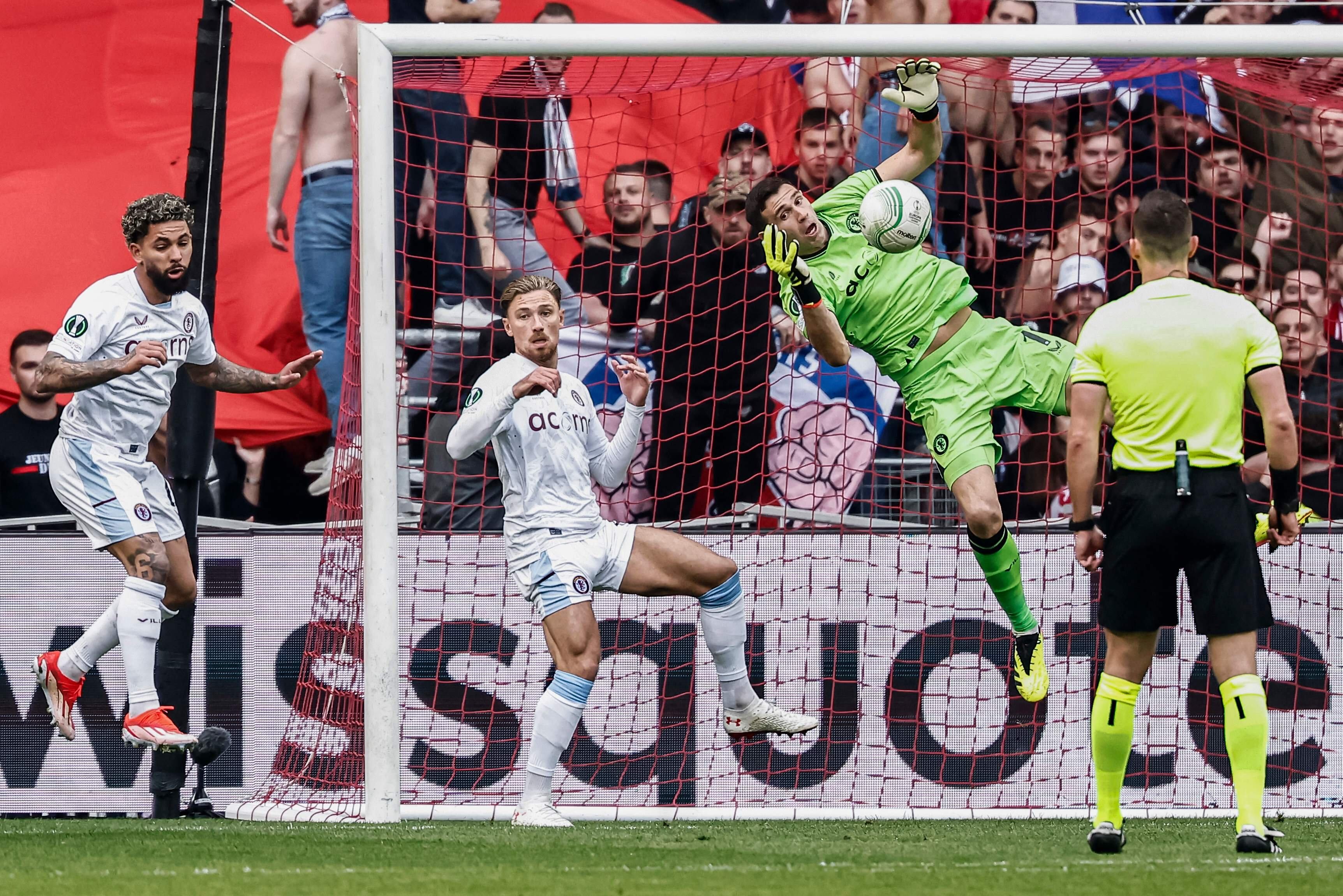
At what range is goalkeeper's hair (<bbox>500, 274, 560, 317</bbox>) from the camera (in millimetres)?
6164

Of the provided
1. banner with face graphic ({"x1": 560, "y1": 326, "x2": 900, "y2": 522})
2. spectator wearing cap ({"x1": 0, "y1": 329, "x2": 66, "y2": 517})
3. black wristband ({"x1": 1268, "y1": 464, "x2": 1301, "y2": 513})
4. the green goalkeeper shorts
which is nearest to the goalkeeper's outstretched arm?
the green goalkeeper shorts

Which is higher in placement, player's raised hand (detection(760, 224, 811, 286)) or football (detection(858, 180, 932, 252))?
football (detection(858, 180, 932, 252))

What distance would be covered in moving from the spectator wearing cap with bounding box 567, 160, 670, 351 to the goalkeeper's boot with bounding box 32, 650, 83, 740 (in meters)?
2.96

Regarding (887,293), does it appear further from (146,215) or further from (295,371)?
(146,215)

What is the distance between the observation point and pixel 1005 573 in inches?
240

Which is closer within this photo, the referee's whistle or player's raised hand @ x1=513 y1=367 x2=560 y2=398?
the referee's whistle

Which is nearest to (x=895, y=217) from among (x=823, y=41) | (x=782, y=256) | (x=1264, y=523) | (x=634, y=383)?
(x=782, y=256)

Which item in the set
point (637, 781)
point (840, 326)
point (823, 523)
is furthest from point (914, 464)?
point (637, 781)

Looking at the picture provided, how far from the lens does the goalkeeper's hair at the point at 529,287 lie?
20.2 feet

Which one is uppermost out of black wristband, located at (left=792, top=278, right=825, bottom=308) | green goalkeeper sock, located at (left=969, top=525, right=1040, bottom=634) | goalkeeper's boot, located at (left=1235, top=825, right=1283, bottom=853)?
black wristband, located at (left=792, top=278, right=825, bottom=308)

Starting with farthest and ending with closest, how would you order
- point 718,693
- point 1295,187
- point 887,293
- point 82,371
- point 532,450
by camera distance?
point 1295,187 → point 718,693 → point 887,293 → point 532,450 → point 82,371

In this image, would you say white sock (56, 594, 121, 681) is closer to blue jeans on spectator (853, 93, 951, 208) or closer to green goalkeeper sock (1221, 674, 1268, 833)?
green goalkeeper sock (1221, 674, 1268, 833)

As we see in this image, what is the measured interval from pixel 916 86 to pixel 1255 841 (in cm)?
316

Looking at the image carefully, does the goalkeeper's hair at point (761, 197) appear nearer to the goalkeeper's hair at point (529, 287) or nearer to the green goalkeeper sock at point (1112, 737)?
the goalkeeper's hair at point (529, 287)
